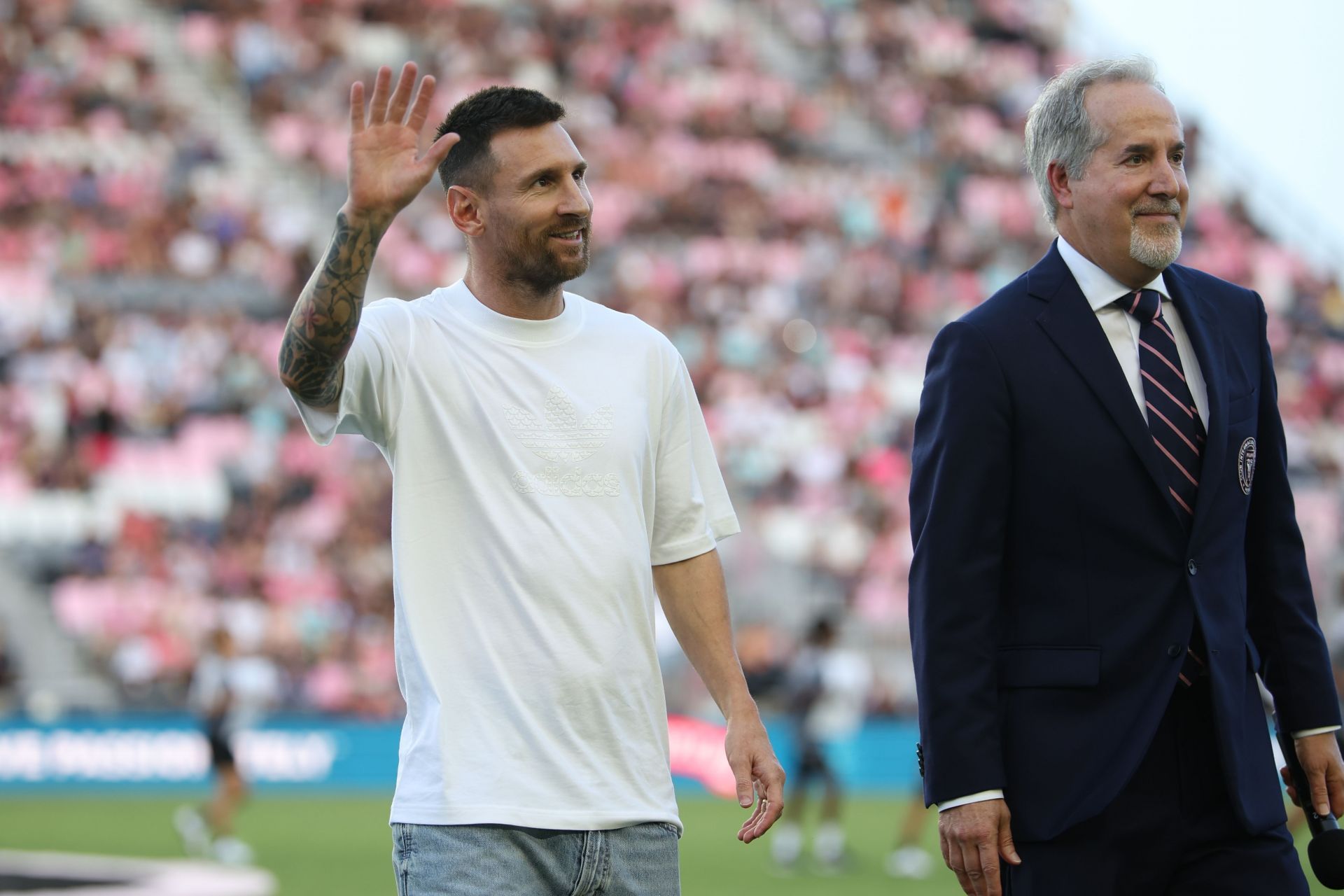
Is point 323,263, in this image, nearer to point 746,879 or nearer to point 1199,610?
point 1199,610

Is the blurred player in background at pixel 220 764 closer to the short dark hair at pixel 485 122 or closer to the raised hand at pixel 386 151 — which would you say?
the short dark hair at pixel 485 122

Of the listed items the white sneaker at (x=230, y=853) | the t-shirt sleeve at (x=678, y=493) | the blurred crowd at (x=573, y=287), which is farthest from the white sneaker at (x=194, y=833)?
the t-shirt sleeve at (x=678, y=493)

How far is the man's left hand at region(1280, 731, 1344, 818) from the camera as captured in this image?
389 cm

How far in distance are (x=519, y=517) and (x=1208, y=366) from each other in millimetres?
1510

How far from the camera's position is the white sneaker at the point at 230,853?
45.8 feet

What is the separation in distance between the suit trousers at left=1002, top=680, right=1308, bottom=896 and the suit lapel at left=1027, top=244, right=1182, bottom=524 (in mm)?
505

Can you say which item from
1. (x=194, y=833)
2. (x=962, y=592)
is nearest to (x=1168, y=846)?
(x=962, y=592)

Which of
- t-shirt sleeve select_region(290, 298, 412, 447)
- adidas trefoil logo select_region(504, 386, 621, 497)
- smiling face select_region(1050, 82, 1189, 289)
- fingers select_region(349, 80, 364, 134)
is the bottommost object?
adidas trefoil logo select_region(504, 386, 621, 497)

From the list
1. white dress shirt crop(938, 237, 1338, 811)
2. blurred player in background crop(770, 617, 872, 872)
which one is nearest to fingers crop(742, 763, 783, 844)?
white dress shirt crop(938, 237, 1338, 811)

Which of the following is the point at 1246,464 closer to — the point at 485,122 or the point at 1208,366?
the point at 1208,366

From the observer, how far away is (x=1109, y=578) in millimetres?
3746

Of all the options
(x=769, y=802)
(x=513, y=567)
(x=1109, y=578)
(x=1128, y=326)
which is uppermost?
(x=1128, y=326)

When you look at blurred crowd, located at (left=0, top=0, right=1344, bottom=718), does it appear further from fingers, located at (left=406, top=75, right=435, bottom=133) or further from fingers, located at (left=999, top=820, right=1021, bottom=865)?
fingers, located at (left=406, top=75, right=435, bottom=133)

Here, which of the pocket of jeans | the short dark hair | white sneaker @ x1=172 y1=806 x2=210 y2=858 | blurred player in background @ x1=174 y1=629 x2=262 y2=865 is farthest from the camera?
white sneaker @ x1=172 y1=806 x2=210 y2=858
